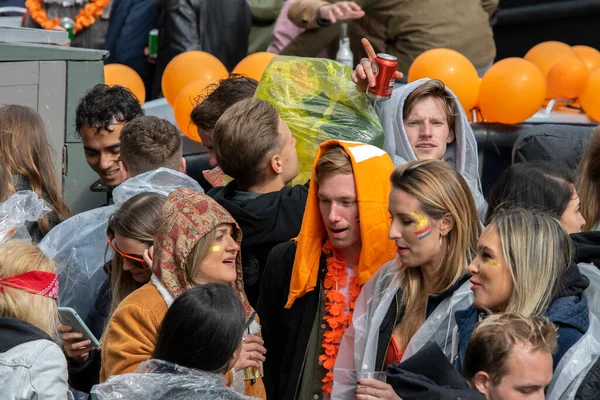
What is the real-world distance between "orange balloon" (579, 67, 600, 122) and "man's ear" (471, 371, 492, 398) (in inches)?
137

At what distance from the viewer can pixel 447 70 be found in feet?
18.9

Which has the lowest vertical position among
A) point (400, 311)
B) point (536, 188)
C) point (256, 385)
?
point (256, 385)

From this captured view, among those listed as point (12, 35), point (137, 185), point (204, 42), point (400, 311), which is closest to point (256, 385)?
point (400, 311)

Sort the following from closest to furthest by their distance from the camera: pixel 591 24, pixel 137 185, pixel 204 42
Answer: pixel 137 185
pixel 204 42
pixel 591 24

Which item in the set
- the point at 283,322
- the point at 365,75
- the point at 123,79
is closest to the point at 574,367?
the point at 283,322

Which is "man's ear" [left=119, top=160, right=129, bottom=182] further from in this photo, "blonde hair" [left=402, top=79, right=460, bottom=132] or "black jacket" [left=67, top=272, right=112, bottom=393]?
"blonde hair" [left=402, top=79, right=460, bottom=132]

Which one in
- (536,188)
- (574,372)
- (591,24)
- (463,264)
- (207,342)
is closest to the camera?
(207,342)

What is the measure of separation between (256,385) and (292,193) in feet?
2.65

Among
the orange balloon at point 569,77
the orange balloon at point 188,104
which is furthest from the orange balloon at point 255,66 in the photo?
the orange balloon at point 569,77

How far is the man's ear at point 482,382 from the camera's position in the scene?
306cm

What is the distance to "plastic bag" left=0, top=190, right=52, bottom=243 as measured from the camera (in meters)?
4.23

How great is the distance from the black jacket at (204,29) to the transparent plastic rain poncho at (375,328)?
4480 millimetres

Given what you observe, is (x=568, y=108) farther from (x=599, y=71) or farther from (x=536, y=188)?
(x=536, y=188)

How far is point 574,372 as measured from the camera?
3.16m
